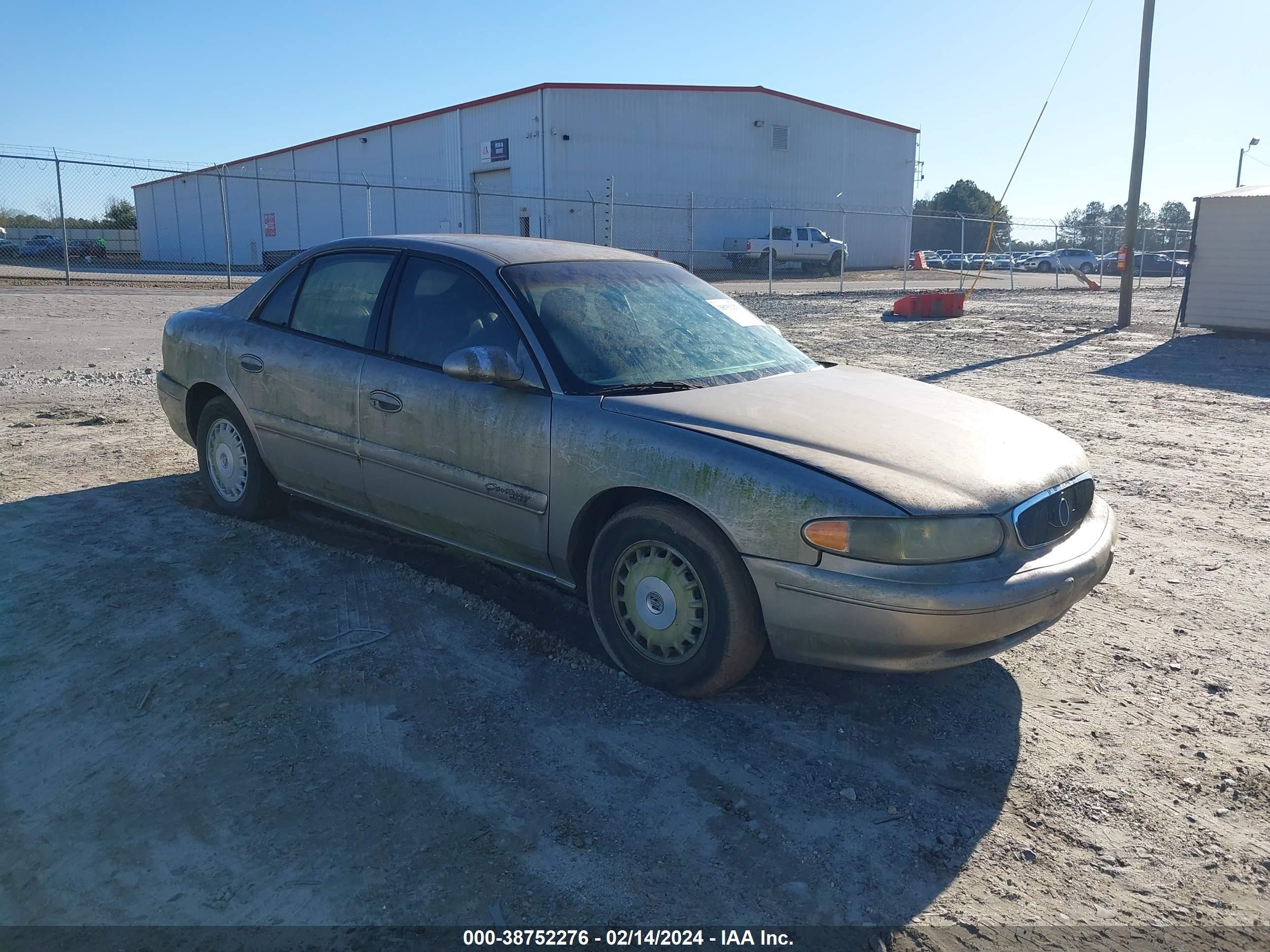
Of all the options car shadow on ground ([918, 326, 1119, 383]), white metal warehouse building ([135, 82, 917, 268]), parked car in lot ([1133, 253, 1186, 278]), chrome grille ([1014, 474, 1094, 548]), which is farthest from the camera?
parked car in lot ([1133, 253, 1186, 278])

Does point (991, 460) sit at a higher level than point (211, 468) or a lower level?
higher

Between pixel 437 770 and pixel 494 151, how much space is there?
132 ft

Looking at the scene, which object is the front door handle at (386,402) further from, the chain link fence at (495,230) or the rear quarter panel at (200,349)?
the chain link fence at (495,230)

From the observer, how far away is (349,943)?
7.52 ft

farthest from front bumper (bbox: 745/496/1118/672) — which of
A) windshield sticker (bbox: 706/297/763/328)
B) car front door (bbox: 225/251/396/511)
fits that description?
car front door (bbox: 225/251/396/511)

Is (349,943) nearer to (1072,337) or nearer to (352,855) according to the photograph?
(352,855)

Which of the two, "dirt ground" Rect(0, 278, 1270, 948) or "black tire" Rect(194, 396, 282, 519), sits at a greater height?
"black tire" Rect(194, 396, 282, 519)

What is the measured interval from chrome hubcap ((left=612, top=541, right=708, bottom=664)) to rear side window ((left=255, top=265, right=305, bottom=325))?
2.53 metres

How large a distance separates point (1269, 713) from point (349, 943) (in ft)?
10.5

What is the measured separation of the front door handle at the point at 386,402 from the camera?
4.26 meters

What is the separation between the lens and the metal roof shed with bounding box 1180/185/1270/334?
15656 mm

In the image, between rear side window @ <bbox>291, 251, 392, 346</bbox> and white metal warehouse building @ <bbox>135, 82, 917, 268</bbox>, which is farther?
white metal warehouse building @ <bbox>135, 82, 917, 268</bbox>

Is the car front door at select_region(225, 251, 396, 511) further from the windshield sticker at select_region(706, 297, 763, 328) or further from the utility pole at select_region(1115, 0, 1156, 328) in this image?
the utility pole at select_region(1115, 0, 1156, 328)

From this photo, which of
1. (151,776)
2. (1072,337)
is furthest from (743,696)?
(1072,337)
